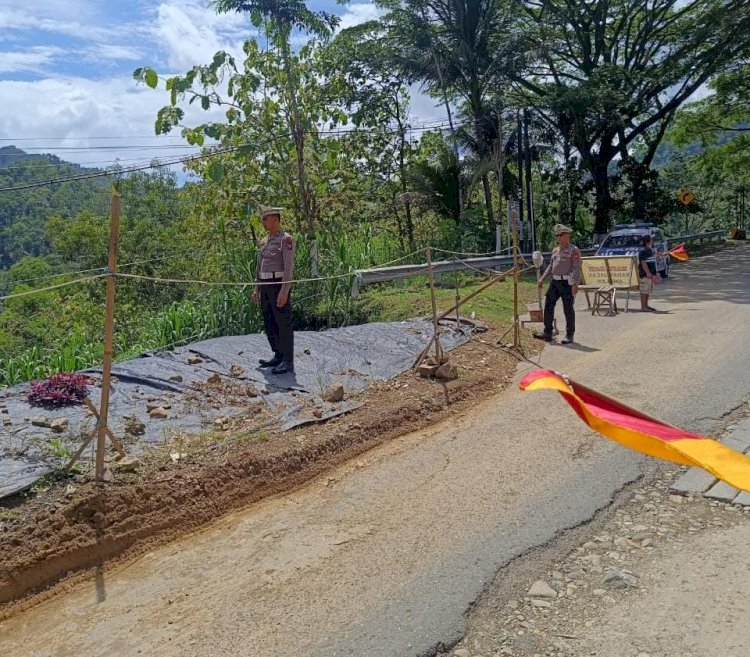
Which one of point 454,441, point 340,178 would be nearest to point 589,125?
point 340,178

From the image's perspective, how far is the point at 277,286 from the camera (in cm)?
764

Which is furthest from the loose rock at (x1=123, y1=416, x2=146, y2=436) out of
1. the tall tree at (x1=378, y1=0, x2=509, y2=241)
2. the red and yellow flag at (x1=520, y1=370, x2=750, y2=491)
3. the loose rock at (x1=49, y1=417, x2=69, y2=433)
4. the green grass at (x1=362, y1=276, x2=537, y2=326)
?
the tall tree at (x1=378, y1=0, x2=509, y2=241)

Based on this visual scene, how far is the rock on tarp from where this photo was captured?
5266mm

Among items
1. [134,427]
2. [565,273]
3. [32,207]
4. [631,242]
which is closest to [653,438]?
[134,427]

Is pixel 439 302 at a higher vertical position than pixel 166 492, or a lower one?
higher

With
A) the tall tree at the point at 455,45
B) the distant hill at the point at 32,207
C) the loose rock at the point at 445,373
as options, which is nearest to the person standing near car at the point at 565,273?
the loose rock at the point at 445,373

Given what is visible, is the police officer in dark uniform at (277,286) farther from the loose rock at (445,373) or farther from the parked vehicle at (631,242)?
the parked vehicle at (631,242)

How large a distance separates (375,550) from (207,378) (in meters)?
3.49

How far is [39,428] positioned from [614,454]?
4.58 metres

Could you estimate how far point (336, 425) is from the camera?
20.3ft

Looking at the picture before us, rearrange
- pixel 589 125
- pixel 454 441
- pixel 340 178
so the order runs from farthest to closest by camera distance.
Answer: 1. pixel 589 125
2. pixel 340 178
3. pixel 454 441

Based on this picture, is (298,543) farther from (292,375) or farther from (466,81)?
(466,81)

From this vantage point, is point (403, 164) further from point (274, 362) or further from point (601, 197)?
point (274, 362)

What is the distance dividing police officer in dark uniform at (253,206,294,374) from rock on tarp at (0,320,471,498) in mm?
245
